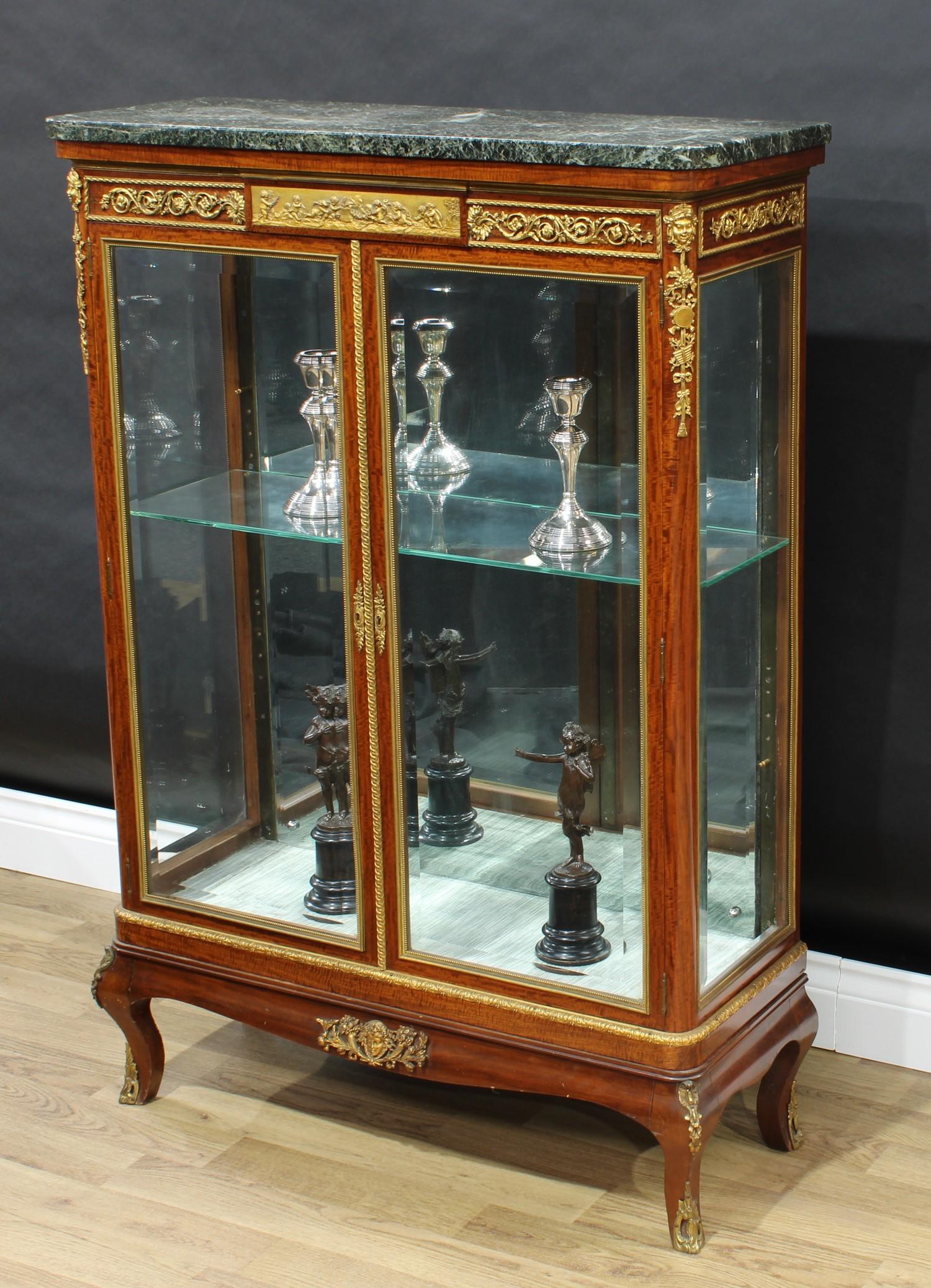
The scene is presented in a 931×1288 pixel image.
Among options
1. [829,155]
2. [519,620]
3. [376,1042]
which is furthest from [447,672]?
[829,155]

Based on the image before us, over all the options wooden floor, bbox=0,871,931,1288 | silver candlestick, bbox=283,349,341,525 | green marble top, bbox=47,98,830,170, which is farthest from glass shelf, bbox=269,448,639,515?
wooden floor, bbox=0,871,931,1288

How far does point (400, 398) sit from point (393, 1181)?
121cm

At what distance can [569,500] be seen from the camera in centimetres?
246

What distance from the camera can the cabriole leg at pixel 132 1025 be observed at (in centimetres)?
290

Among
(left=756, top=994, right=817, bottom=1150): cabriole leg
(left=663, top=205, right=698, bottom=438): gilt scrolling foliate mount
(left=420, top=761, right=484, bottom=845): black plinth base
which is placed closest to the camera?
(left=663, top=205, right=698, bottom=438): gilt scrolling foliate mount

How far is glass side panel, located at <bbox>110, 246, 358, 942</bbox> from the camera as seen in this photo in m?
2.59

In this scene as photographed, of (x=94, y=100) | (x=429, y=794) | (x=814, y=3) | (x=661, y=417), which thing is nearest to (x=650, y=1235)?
(x=429, y=794)

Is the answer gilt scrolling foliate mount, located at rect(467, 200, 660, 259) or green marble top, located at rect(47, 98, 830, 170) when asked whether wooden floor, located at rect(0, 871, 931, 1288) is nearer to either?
gilt scrolling foliate mount, located at rect(467, 200, 660, 259)

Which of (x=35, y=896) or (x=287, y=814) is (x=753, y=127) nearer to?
(x=287, y=814)

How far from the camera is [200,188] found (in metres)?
2.47

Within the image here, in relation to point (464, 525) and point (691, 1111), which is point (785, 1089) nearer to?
point (691, 1111)

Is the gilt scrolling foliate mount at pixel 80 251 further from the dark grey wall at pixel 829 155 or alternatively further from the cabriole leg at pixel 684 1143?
the cabriole leg at pixel 684 1143

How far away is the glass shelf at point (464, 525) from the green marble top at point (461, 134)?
424mm

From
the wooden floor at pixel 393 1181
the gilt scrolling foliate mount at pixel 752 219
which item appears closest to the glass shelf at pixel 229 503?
the gilt scrolling foliate mount at pixel 752 219
